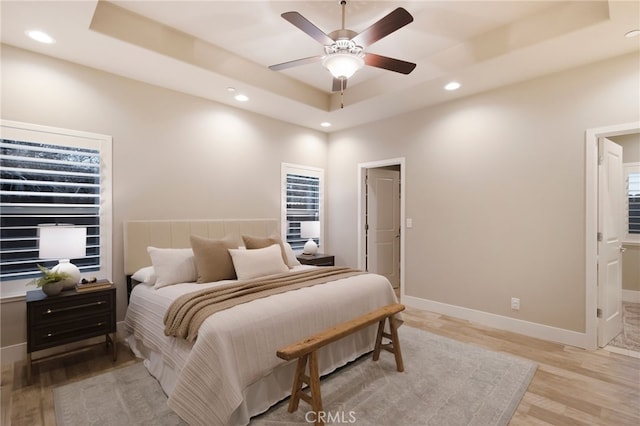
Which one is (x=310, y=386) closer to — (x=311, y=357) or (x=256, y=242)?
(x=311, y=357)

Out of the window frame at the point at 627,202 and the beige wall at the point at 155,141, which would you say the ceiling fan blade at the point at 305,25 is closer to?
the beige wall at the point at 155,141

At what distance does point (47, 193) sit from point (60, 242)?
0.63 meters

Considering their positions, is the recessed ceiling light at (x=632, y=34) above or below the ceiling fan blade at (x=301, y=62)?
above

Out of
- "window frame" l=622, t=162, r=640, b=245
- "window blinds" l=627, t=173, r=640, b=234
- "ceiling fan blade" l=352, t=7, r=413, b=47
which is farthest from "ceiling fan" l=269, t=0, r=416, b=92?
"window blinds" l=627, t=173, r=640, b=234

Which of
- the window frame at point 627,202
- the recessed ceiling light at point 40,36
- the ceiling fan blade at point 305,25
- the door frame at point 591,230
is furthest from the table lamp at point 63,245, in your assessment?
the window frame at point 627,202

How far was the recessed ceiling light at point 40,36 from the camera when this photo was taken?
8.76 feet

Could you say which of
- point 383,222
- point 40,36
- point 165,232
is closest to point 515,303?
point 383,222

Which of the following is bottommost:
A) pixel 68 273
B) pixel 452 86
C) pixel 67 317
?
pixel 67 317

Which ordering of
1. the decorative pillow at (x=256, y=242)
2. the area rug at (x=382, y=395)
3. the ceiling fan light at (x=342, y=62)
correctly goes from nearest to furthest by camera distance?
the area rug at (x=382, y=395), the ceiling fan light at (x=342, y=62), the decorative pillow at (x=256, y=242)

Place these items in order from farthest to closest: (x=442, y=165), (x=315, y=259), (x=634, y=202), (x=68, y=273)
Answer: (x=634, y=202)
(x=315, y=259)
(x=442, y=165)
(x=68, y=273)

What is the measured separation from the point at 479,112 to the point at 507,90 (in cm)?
36

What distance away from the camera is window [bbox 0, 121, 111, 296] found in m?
2.85

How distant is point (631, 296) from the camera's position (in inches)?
189

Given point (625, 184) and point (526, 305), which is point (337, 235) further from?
point (625, 184)
